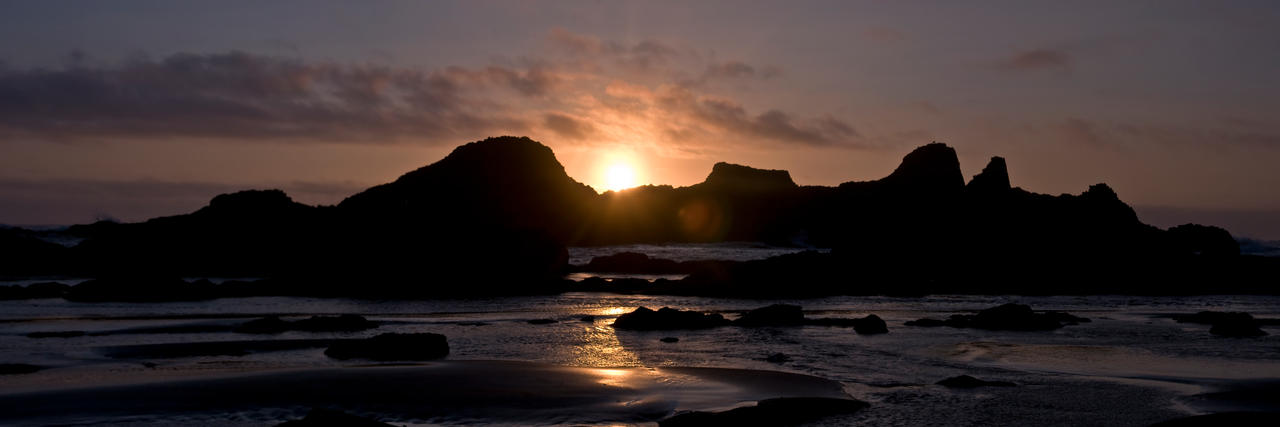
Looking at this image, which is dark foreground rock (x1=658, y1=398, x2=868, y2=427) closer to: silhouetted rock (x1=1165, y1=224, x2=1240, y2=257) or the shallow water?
the shallow water

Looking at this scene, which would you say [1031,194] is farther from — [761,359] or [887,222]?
[761,359]

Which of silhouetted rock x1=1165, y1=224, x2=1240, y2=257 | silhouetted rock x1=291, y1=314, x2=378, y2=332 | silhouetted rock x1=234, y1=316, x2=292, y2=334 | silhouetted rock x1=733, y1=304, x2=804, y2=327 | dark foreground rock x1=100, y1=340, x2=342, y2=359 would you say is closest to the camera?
dark foreground rock x1=100, y1=340, x2=342, y2=359

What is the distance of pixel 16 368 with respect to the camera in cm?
2025

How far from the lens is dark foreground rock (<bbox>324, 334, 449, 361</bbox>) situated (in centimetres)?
2295

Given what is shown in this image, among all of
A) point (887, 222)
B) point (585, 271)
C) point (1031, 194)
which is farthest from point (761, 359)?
point (887, 222)

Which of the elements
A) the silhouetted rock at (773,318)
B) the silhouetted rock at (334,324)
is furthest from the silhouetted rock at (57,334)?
the silhouetted rock at (773,318)

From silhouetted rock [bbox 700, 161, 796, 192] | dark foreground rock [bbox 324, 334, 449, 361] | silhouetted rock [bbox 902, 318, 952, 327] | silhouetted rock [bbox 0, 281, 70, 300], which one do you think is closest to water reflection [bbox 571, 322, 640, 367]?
dark foreground rock [bbox 324, 334, 449, 361]

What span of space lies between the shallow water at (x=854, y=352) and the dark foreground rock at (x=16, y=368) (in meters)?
0.42

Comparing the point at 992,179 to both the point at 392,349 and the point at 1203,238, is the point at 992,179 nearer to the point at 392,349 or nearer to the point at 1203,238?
the point at 1203,238

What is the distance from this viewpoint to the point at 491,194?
7612cm

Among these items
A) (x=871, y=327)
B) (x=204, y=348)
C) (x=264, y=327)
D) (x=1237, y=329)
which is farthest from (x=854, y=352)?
(x=264, y=327)

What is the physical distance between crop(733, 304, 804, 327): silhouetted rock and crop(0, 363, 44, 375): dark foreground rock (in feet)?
64.7

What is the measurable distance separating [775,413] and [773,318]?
17.5m

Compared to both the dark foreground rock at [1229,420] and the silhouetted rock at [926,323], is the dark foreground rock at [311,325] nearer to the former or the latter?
the silhouetted rock at [926,323]
